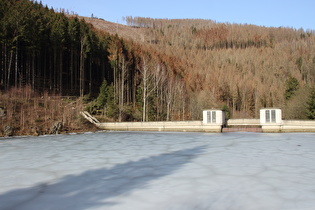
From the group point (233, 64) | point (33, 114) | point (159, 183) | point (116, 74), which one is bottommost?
point (159, 183)

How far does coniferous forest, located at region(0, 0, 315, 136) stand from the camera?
99.1ft

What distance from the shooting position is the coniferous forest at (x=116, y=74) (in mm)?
30219

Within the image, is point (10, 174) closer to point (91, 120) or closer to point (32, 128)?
point (32, 128)

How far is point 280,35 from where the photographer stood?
5098 inches

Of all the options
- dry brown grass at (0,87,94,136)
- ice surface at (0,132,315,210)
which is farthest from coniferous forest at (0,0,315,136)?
ice surface at (0,132,315,210)

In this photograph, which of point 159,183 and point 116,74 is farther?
point 116,74

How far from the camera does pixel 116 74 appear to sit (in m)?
39.0

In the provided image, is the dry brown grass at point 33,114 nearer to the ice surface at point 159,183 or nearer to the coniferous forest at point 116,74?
the coniferous forest at point 116,74

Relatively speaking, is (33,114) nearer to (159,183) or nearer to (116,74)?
(116,74)

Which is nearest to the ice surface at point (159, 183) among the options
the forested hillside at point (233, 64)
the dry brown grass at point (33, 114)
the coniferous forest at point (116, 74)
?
the dry brown grass at point (33, 114)

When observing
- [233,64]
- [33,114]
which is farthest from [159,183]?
[233,64]

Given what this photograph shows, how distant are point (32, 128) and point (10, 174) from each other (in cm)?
1531

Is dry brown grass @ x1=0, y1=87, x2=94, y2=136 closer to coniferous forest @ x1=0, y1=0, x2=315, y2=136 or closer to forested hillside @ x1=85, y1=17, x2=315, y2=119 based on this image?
coniferous forest @ x1=0, y1=0, x2=315, y2=136

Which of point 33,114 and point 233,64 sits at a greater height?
point 233,64
